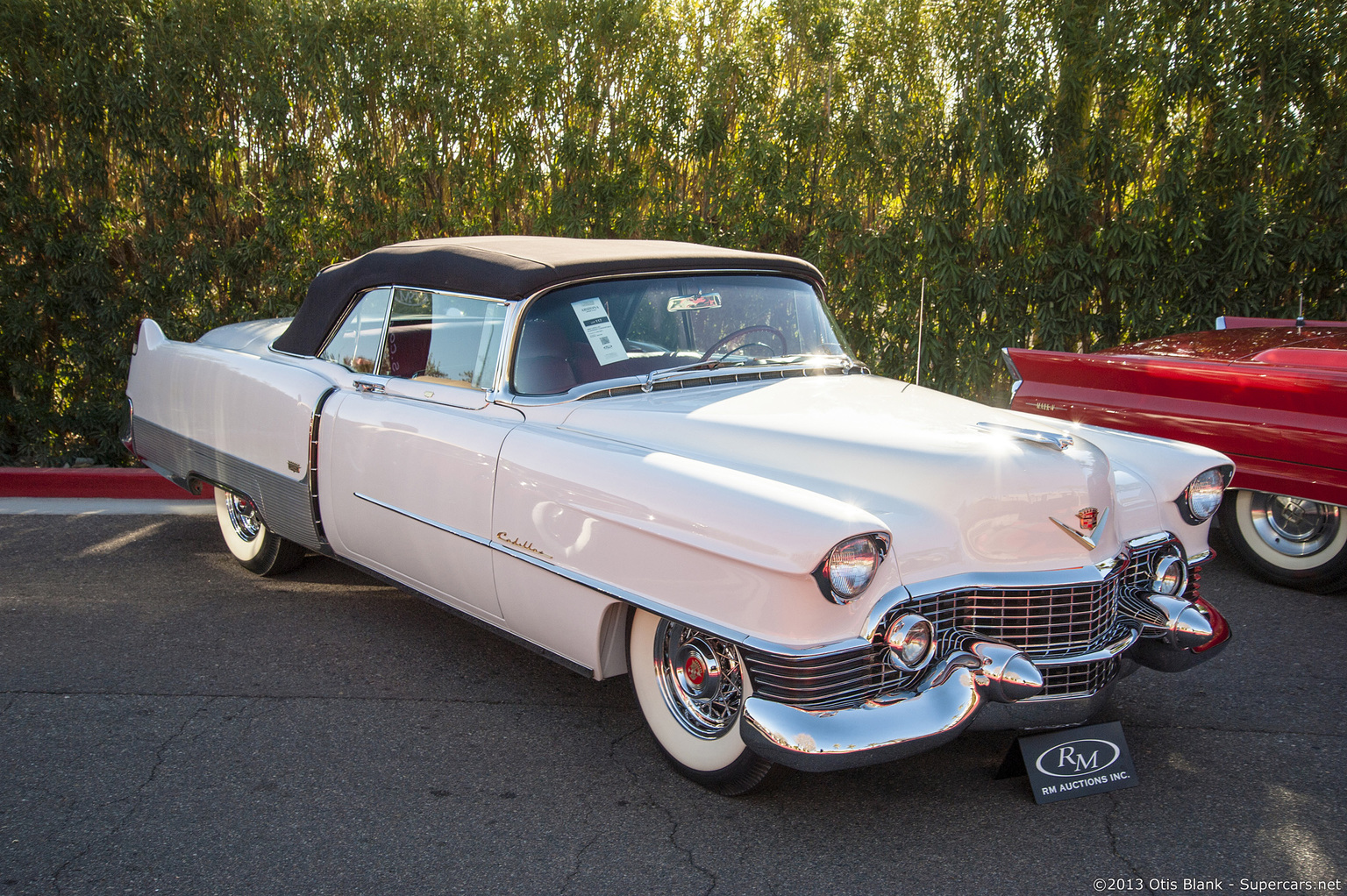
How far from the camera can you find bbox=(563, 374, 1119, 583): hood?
260 centimetres

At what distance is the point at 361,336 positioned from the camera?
412cm

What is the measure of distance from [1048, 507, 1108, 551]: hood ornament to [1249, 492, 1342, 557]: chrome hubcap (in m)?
2.24

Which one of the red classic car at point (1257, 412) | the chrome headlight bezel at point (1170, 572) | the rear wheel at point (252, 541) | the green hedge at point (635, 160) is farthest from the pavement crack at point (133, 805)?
the green hedge at point (635, 160)

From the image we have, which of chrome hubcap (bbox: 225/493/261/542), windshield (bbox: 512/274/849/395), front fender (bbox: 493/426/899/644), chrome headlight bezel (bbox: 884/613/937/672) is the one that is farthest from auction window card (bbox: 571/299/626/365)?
chrome hubcap (bbox: 225/493/261/542)

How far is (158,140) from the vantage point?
23.9 feet

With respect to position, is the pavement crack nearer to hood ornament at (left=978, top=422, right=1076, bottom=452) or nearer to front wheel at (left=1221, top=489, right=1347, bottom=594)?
hood ornament at (left=978, top=422, right=1076, bottom=452)

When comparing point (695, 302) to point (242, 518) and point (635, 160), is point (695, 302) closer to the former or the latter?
point (242, 518)

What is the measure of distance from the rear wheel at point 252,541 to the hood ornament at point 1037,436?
3203mm

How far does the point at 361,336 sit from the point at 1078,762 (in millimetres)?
3065

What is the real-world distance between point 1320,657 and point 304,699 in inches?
145

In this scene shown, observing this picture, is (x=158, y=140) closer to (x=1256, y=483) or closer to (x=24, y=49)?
(x=24, y=49)

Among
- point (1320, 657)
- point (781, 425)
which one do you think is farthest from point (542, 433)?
point (1320, 657)

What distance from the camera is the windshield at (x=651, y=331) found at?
338 centimetres

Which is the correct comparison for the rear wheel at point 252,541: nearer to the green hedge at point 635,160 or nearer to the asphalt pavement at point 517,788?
the asphalt pavement at point 517,788
